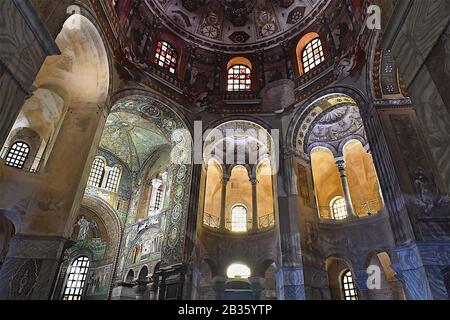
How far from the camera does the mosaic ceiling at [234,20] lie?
1448 centimetres

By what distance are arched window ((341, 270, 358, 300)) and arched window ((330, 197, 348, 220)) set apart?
2915 mm

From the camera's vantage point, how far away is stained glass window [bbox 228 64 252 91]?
14484mm

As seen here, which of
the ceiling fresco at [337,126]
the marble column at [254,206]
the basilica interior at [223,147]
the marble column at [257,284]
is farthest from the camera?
the marble column at [254,206]

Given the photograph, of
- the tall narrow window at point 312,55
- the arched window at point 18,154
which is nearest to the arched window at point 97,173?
the arched window at point 18,154

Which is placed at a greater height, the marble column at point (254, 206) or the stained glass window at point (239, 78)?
the stained glass window at point (239, 78)

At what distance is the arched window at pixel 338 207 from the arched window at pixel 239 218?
4698 mm

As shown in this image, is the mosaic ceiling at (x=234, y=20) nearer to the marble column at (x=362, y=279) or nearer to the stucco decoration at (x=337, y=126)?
the stucco decoration at (x=337, y=126)

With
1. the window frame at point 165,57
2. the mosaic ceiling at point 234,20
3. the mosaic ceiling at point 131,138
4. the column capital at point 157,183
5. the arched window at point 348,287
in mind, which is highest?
the mosaic ceiling at point 234,20

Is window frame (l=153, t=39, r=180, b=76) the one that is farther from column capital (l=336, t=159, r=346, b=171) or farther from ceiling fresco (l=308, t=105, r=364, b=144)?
column capital (l=336, t=159, r=346, b=171)

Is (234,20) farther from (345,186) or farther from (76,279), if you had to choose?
(76,279)

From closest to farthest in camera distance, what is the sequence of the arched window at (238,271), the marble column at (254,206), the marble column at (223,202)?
1. the marble column at (254,206)
2. the marble column at (223,202)
3. the arched window at (238,271)

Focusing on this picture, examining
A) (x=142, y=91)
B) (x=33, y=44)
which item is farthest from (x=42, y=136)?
(x=33, y=44)

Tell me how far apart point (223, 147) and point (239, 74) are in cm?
386
